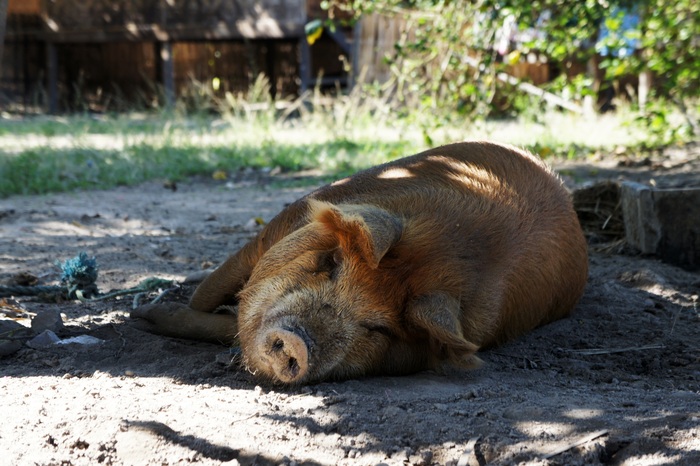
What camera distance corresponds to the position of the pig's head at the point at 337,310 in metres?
3.13

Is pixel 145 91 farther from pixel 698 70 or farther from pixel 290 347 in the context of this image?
pixel 290 347

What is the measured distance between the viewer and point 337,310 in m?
3.28

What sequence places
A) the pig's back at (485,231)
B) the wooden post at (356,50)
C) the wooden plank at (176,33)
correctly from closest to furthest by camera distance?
the pig's back at (485,231)
the wooden post at (356,50)
the wooden plank at (176,33)

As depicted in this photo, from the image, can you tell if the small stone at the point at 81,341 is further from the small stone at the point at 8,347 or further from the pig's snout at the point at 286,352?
the pig's snout at the point at 286,352

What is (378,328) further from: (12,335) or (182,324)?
(12,335)

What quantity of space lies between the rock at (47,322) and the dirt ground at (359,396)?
0.03 meters

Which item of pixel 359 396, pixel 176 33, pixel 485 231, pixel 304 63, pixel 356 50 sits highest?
pixel 176 33

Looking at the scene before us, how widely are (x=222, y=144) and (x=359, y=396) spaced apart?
8.11 m

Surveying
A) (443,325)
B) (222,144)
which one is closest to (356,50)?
(222,144)

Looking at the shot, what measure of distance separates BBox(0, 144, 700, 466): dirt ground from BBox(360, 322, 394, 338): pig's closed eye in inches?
7.4

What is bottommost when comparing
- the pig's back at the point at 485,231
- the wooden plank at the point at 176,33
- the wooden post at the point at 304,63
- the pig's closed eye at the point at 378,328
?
the pig's closed eye at the point at 378,328

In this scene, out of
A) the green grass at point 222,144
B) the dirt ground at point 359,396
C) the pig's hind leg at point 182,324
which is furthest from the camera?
the green grass at point 222,144

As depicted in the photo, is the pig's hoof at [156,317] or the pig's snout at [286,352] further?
the pig's hoof at [156,317]

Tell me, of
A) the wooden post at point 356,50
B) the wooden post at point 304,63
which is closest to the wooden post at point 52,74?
the wooden post at point 304,63
